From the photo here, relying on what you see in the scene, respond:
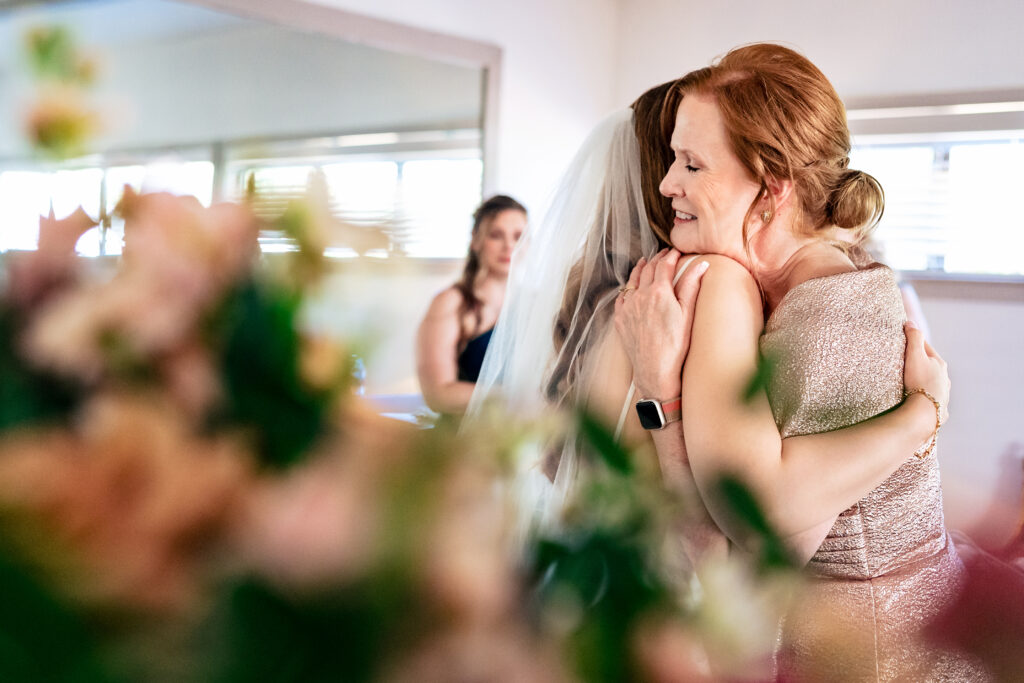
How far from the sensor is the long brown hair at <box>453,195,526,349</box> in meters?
3.64

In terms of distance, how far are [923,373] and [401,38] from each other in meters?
3.20

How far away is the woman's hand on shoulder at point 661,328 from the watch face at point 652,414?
2 cm

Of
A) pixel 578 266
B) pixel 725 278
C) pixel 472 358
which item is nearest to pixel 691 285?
pixel 725 278

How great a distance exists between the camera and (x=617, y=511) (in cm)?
31

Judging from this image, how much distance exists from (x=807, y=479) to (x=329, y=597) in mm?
1080

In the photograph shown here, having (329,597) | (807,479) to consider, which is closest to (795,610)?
(329,597)

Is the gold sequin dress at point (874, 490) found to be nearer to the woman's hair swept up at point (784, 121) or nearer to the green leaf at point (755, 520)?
the woman's hair swept up at point (784, 121)

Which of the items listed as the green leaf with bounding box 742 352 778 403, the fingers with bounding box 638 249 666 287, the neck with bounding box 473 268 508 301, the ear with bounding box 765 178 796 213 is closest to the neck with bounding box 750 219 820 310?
the ear with bounding box 765 178 796 213

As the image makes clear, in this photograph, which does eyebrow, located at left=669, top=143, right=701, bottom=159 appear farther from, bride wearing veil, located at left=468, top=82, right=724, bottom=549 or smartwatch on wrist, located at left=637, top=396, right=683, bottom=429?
smartwatch on wrist, located at left=637, top=396, right=683, bottom=429

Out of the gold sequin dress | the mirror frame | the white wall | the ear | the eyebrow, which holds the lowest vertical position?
the gold sequin dress

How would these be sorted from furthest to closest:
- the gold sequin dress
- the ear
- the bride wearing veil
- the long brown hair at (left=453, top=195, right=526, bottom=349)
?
the long brown hair at (left=453, top=195, right=526, bottom=349) < the bride wearing veil < the ear < the gold sequin dress

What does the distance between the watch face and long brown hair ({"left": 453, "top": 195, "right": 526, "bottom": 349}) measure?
7.58ft

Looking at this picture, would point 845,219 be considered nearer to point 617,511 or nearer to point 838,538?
point 838,538

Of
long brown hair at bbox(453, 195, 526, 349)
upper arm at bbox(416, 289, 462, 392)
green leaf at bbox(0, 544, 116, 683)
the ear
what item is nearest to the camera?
green leaf at bbox(0, 544, 116, 683)
